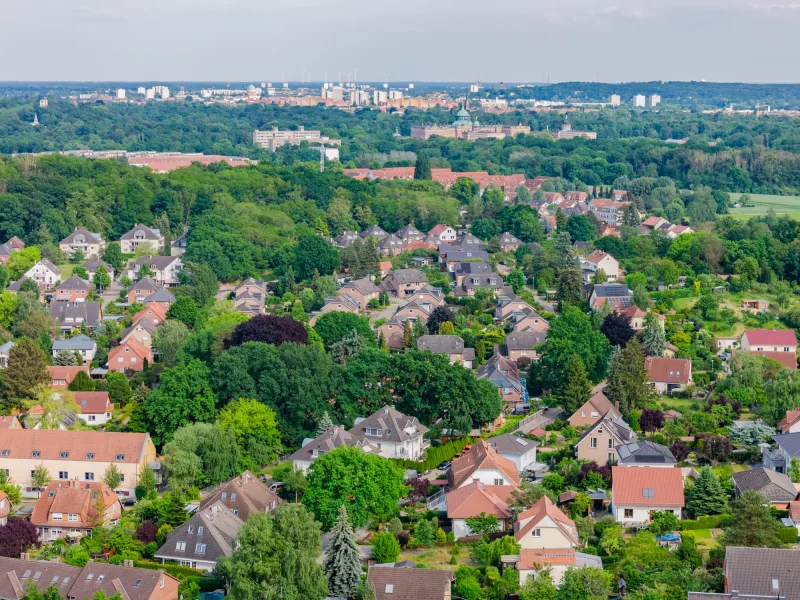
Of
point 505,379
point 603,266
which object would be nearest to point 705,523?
point 505,379

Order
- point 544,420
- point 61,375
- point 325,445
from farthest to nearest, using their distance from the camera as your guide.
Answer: point 61,375
point 544,420
point 325,445

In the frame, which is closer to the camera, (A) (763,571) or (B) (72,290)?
(A) (763,571)

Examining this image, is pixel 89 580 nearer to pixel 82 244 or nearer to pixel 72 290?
pixel 72 290

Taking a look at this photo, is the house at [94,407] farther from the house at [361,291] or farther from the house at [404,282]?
the house at [404,282]

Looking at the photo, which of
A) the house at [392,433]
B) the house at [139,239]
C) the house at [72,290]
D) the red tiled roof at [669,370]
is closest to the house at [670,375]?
the red tiled roof at [669,370]

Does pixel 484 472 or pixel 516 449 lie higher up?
pixel 484 472

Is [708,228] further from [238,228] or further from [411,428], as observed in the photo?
[411,428]
